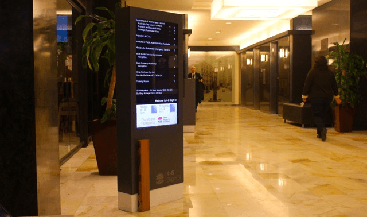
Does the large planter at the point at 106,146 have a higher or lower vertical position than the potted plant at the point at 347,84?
lower

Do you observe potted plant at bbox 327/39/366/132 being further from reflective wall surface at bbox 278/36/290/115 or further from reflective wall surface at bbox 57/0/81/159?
reflective wall surface at bbox 57/0/81/159

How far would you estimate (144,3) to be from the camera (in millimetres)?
11312

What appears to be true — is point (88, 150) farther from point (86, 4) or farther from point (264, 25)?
point (264, 25)

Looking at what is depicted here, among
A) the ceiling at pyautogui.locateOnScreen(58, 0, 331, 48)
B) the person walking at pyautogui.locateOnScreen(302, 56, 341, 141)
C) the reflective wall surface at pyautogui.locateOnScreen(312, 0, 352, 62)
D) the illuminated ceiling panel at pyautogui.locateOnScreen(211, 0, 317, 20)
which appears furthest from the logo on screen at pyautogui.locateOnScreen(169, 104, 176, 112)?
the reflective wall surface at pyautogui.locateOnScreen(312, 0, 352, 62)

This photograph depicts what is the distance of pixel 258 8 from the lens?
10.3 m

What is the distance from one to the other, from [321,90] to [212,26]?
8.67 meters

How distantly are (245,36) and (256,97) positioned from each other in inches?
128

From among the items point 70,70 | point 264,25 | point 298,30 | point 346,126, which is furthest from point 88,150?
point 264,25

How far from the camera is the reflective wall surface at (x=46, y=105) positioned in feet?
10.5

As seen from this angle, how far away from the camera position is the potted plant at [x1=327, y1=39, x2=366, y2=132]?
10.1 m

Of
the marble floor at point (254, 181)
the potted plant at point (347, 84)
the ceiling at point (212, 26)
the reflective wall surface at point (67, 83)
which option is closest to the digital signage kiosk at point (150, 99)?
the marble floor at point (254, 181)

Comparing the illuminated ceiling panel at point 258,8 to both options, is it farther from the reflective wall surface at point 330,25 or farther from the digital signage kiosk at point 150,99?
the digital signage kiosk at point 150,99

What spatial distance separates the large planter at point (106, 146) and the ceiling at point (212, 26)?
2.09 meters

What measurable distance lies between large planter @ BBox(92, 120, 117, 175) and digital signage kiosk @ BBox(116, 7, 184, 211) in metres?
1.47
